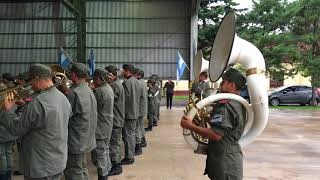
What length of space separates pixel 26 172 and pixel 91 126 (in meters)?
1.61

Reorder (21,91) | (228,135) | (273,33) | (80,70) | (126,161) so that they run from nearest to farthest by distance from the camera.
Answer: (228,135) < (21,91) < (80,70) < (126,161) < (273,33)

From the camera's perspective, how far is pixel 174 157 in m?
9.81

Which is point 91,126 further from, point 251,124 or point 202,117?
point 251,124

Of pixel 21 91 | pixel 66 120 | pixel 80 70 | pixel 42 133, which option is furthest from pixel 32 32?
pixel 42 133

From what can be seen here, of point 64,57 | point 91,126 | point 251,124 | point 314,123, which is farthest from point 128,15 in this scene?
point 251,124

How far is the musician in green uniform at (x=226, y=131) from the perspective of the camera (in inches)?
171

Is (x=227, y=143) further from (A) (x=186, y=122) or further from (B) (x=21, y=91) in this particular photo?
(B) (x=21, y=91)

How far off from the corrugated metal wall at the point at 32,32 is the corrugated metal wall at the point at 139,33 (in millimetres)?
1470

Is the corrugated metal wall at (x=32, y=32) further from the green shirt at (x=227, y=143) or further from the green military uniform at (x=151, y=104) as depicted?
the green shirt at (x=227, y=143)

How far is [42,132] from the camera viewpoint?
14.9 feet

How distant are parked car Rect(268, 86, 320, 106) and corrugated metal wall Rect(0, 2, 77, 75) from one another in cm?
1162

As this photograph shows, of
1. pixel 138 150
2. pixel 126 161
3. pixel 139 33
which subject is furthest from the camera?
pixel 139 33

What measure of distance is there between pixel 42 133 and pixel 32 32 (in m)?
22.0

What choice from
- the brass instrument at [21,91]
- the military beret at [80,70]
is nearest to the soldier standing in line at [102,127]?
the brass instrument at [21,91]
